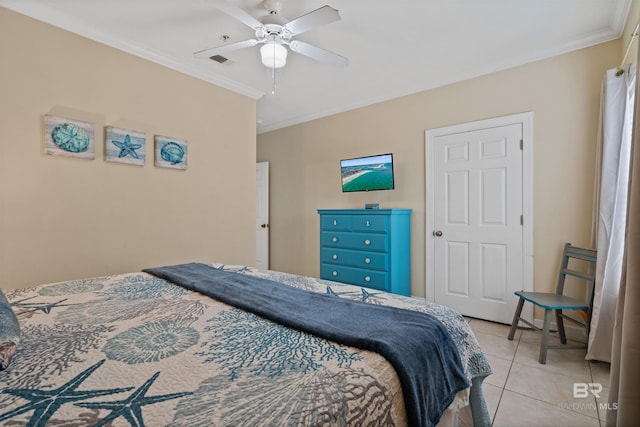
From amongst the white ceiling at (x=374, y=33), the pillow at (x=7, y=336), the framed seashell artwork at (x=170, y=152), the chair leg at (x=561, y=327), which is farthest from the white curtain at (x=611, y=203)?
the framed seashell artwork at (x=170, y=152)

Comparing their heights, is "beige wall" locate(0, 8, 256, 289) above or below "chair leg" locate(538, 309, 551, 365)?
above

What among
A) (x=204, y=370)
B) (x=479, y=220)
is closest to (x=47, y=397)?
(x=204, y=370)

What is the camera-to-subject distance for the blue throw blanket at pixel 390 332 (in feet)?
3.06

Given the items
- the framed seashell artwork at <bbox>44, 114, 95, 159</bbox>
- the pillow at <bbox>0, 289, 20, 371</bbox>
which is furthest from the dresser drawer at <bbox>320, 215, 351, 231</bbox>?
the pillow at <bbox>0, 289, 20, 371</bbox>

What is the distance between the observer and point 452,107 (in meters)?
3.36

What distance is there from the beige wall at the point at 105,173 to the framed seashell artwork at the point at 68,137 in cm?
5

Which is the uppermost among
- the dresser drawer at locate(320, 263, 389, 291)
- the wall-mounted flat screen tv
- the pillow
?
the wall-mounted flat screen tv

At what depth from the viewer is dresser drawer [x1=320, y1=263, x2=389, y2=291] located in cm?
331

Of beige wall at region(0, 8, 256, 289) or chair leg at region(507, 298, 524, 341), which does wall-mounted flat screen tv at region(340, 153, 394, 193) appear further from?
chair leg at region(507, 298, 524, 341)

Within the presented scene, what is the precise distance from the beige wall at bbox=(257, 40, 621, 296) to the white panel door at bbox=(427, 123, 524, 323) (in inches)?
6.5

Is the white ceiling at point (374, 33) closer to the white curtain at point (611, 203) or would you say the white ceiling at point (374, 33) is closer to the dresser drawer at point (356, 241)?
the white curtain at point (611, 203)

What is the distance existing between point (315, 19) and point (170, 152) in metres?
1.96

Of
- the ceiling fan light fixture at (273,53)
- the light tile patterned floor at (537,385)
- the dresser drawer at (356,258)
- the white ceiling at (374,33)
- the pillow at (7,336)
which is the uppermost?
the white ceiling at (374,33)

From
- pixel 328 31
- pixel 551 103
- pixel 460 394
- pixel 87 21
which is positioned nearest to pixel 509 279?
pixel 551 103
